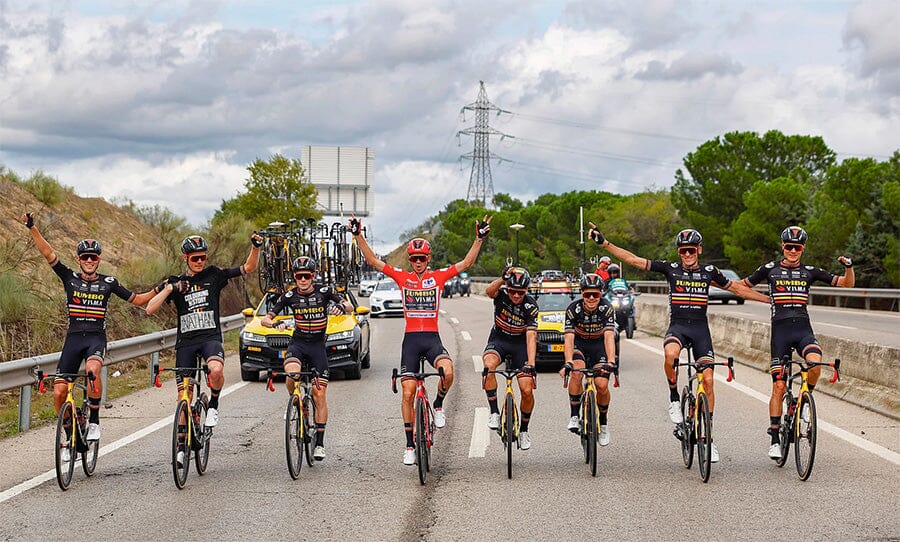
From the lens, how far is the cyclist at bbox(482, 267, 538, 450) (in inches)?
356

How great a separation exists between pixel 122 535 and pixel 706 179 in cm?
6227

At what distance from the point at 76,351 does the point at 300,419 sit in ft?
6.49

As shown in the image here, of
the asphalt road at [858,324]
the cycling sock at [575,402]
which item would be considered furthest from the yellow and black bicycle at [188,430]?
the asphalt road at [858,324]

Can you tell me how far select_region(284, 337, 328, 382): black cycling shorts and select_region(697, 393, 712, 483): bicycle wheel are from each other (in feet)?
10.5

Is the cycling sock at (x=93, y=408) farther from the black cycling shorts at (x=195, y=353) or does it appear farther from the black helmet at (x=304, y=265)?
the black helmet at (x=304, y=265)

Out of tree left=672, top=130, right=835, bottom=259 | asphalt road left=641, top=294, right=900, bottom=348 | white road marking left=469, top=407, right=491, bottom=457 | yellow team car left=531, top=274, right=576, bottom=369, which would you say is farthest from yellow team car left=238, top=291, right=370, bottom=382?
tree left=672, top=130, right=835, bottom=259

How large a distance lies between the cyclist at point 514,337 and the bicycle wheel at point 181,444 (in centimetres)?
248

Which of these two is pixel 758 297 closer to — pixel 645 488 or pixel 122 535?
pixel 645 488

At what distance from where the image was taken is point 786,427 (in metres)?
8.82

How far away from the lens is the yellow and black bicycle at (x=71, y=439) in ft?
27.3

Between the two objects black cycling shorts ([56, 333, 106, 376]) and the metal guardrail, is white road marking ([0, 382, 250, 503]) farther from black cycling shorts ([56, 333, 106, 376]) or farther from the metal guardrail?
black cycling shorts ([56, 333, 106, 376])

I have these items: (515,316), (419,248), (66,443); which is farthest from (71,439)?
(515,316)

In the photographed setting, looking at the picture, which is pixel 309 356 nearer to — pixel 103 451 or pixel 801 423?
pixel 103 451

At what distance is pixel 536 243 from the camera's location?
113 metres
